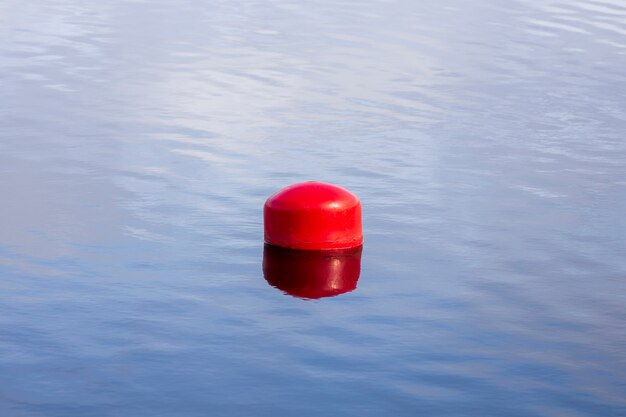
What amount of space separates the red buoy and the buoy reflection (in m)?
0.07

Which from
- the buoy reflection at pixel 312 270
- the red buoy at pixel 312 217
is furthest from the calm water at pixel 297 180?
the red buoy at pixel 312 217

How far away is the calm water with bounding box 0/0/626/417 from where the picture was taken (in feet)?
24.4

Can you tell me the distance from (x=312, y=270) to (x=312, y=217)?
0.40m

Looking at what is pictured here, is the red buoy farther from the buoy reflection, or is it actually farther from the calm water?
the calm water

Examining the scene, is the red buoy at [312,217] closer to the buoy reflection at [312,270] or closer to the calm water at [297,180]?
the buoy reflection at [312,270]

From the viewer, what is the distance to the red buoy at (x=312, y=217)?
Result: 9.71 meters

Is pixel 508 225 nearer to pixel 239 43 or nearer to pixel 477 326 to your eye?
pixel 477 326

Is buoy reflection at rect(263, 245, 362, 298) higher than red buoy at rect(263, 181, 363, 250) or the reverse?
the reverse

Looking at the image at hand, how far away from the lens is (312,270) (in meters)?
9.60

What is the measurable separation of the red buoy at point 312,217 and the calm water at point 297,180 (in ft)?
0.88

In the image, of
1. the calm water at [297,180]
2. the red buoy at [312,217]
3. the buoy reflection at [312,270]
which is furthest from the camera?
the red buoy at [312,217]

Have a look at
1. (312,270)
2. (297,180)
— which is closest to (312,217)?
(312,270)

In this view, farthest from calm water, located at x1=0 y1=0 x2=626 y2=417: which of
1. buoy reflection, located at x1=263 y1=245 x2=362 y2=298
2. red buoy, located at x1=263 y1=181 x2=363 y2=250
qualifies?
red buoy, located at x1=263 y1=181 x2=363 y2=250

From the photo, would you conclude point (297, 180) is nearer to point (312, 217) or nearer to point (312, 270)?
point (312, 217)
